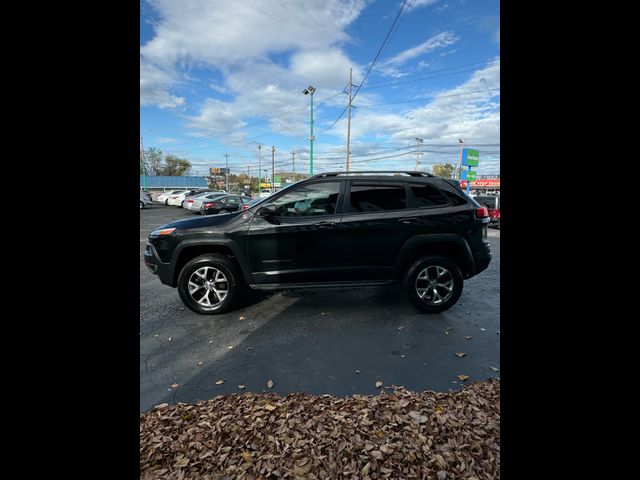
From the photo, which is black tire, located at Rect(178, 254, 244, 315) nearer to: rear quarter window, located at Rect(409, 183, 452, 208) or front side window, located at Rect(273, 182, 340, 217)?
front side window, located at Rect(273, 182, 340, 217)

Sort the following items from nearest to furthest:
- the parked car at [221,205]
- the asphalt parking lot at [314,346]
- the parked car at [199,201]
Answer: the asphalt parking lot at [314,346]
the parked car at [221,205]
the parked car at [199,201]

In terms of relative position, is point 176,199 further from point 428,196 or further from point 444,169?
point 444,169

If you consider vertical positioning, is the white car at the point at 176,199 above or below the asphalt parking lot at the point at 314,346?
above

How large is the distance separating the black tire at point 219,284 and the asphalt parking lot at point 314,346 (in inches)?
5.8

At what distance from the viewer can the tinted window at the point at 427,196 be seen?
459cm

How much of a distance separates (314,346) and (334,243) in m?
1.40

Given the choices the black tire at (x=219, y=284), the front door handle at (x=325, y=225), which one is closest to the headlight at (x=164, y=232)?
the black tire at (x=219, y=284)

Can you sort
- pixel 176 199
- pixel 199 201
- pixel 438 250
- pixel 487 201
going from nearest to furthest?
1. pixel 438 250
2. pixel 487 201
3. pixel 199 201
4. pixel 176 199

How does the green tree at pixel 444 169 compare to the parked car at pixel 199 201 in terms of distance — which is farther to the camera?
the green tree at pixel 444 169

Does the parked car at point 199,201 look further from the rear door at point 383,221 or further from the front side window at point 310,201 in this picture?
the rear door at point 383,221

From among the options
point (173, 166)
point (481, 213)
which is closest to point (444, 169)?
point (173, 166)

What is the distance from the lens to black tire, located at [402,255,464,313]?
4527 mm

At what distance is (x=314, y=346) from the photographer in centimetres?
376
